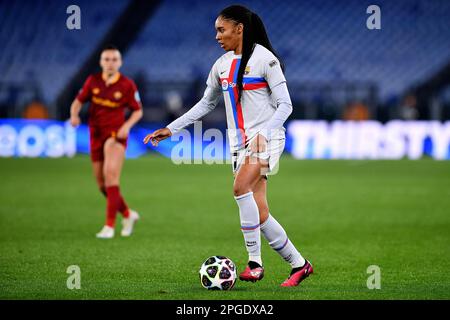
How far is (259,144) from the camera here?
20.4 ft

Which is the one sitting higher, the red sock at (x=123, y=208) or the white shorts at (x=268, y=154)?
the white shorts at (x=268, y=154)

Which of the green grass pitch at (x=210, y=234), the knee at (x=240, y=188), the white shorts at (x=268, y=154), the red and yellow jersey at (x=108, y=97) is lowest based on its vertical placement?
the green grass pitch at (x=210, y=234)

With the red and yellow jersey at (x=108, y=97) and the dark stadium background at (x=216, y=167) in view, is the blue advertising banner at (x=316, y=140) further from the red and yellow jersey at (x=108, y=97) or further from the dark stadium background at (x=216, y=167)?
the red and yellow jersey at (x=108, y=97)

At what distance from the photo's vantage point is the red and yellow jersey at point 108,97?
10124mm

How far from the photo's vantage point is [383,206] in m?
13.1

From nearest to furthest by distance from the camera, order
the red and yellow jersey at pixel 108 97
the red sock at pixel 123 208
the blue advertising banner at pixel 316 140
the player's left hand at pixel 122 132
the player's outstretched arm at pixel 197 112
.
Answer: the player's outstretched arm at pixel 197 112, the player's left hand at pixel 122 132, the red and yellow jersey at pixel 108 97, the red sock at pixel 123 208, the blue advertising banner at pixel 316 140

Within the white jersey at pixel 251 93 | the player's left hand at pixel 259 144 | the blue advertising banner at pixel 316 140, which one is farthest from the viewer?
the blue advertising banner at pixel 316 140

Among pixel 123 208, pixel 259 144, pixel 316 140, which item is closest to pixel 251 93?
pixel 259 144

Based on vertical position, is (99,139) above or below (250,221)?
above

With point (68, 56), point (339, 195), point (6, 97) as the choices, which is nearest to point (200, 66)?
point (68, 56)

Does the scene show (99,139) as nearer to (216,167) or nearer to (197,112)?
(197,112)

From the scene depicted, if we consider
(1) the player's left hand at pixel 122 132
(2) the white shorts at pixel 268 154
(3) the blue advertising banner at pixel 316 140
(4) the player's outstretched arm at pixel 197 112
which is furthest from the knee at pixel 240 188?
(3) the blue advertising banner at pixel 316 140

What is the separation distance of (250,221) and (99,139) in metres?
4.08

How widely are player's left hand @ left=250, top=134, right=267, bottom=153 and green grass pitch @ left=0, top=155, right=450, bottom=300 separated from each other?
1.00m
